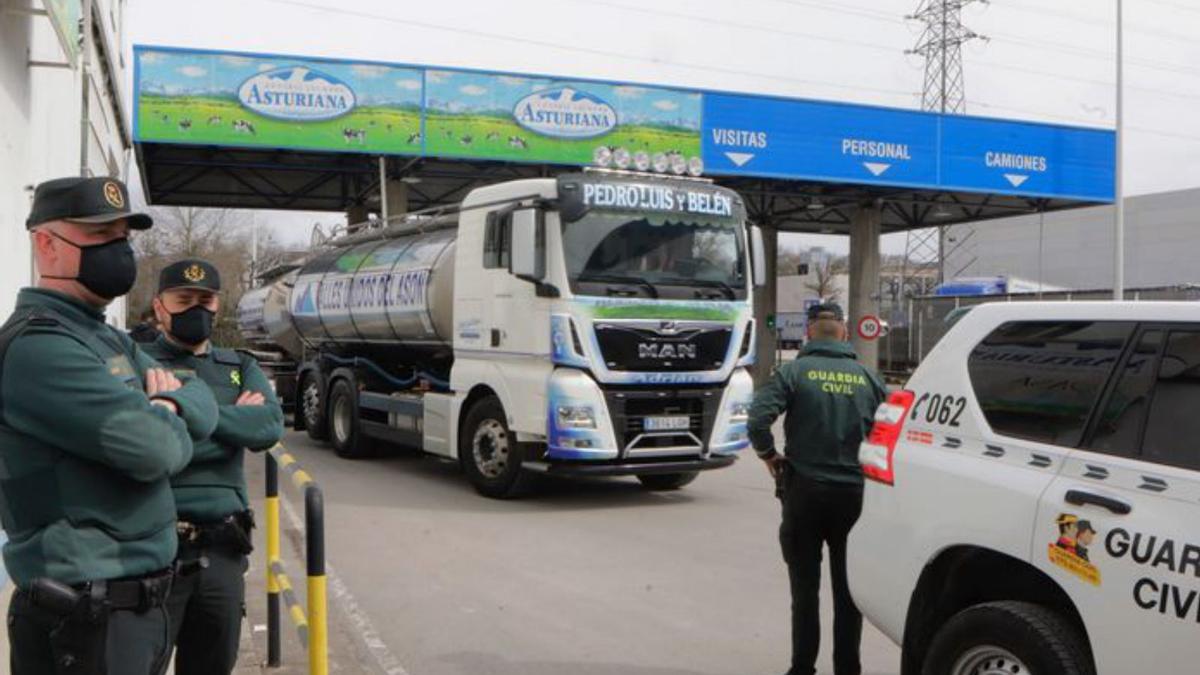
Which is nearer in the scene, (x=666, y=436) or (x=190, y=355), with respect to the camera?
(x=190, y=355)

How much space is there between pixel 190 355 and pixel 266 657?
2.05m

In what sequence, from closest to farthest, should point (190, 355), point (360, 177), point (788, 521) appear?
point (190, 355) → point (788, 521) → point (360, 177)

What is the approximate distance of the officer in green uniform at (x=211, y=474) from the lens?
3.25m

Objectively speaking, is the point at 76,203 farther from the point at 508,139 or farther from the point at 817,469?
the point at 508,139

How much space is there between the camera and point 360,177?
24.1 metres

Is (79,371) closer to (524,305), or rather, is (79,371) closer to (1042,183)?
(524,305)

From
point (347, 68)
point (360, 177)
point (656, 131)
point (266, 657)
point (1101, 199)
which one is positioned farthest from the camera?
point (1101, 199)

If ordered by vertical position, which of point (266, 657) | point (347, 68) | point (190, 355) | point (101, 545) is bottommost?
point (266, 657)

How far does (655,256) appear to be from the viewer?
9.88 m

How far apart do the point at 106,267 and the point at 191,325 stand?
124cm

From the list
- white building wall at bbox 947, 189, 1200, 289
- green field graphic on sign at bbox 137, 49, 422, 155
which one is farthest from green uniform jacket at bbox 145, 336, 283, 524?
white building wall at bbox 947, 189, 1200, 289

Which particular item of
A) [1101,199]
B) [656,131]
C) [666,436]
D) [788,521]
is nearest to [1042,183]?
[1101,199]

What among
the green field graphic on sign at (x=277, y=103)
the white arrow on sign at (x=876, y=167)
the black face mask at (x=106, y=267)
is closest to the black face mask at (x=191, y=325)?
the black face mask at (x=106, y=267)

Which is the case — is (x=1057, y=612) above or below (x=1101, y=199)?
below
